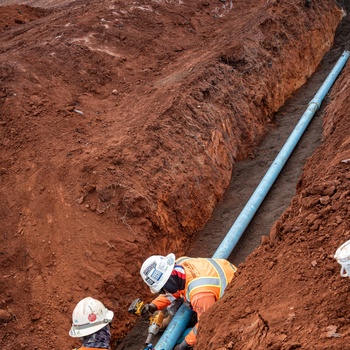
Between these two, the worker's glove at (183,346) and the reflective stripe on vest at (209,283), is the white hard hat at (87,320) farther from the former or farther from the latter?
the reflective stripe on vest at (209,283)

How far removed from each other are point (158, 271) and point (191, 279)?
1.37 ft

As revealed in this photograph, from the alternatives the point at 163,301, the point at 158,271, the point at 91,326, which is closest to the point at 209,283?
the point at 158,271

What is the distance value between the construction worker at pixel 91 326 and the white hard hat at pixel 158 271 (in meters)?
0.66

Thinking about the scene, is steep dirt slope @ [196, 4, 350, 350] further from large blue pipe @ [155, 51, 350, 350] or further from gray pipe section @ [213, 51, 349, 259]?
gray pipe section @ [213, 51, 349, 259]

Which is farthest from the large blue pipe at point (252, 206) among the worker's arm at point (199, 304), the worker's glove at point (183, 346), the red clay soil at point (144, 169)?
the red clay soil at point (144, 169)

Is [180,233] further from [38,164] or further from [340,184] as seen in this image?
[340,184]

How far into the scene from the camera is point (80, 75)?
9680 mm

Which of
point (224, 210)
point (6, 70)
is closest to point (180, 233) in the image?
point (224, 210)

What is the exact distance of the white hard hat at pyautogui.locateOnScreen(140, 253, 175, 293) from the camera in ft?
16.8

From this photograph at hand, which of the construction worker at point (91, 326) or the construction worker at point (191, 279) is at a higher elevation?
the construction worker at point (191, 279)

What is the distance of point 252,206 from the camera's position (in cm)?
747

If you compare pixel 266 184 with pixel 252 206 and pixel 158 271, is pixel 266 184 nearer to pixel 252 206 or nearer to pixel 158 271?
pixel 252 206

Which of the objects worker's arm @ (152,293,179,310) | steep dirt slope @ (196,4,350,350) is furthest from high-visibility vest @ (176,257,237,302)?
worker's arm @ (152,293,179,310)

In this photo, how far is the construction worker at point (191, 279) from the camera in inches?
190
